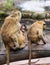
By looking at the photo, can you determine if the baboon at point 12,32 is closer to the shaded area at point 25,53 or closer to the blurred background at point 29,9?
the shaded area at point 25,53

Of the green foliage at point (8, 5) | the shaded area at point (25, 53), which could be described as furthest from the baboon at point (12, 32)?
the green foliage at point (8, 5)

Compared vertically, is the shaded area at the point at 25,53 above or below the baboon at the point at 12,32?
below

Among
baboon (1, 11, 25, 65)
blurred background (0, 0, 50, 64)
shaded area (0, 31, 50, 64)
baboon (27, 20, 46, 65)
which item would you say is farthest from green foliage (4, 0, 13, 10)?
shaded area (0, 31, 50, 64)

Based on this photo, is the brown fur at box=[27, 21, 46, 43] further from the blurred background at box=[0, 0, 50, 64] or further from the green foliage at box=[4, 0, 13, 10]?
the green foliage at box=[4, 0, 13, 10]

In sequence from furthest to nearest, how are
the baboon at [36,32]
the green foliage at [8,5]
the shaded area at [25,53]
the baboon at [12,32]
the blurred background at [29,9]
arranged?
the green foliage at [8,5] → the blurred background at [29,9] → the baboon at [36,32] → the baboon at [12,32] → the shaded area at [25,53]

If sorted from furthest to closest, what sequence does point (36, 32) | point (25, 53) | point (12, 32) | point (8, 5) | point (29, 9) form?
point (29, 9)
point (8, 5)
point (36, 32)
point (12, 32)
point (25, 53)

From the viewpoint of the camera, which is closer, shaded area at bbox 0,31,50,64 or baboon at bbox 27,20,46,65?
shaded area at bbox 0,31,50,64

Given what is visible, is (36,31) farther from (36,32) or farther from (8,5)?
(8,5)

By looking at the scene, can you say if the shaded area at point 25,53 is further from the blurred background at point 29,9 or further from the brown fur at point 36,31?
the blurred background at point 29,9

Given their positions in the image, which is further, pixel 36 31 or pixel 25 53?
pixel 36 31

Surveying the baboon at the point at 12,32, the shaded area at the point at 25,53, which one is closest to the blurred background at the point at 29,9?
the baboon at the point at 12,32

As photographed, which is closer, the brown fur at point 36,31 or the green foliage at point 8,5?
the brown fur at point 36,31

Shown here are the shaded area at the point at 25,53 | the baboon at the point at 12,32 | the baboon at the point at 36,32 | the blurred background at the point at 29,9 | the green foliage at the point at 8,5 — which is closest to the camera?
Result: the shaded area at the point at 25,53

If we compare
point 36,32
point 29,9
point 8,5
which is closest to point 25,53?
point 36,32
